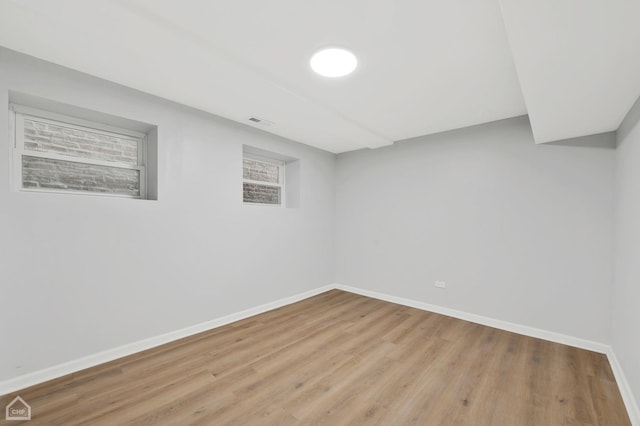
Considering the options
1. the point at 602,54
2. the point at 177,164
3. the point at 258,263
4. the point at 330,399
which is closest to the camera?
the point at 602,54

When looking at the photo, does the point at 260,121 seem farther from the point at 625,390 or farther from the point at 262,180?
the point at 625,390

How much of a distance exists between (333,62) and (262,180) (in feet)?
7.93

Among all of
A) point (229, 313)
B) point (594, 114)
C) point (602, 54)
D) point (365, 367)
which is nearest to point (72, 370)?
point (229, 313)

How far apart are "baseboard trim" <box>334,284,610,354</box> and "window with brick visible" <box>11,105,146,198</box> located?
Result: 3616 millimetres

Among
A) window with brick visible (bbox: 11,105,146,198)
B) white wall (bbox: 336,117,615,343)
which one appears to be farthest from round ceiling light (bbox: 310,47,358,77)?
white wall (bbox: 336,117,615,343)

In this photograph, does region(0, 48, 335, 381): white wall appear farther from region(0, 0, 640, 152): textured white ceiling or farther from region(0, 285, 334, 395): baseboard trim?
region(0, 0, 640, 152): textured white ceiling

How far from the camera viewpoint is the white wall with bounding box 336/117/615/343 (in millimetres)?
2678

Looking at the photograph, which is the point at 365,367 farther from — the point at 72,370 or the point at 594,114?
the point at 594,114

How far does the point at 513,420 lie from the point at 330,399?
3.94 ft

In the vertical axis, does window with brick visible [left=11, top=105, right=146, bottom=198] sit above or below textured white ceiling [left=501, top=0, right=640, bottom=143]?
below

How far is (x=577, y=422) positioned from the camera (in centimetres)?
171

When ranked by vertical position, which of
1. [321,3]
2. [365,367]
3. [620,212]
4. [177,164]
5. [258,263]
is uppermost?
[321,3]

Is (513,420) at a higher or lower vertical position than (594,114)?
lower

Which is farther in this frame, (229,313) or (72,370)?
(229,313)
